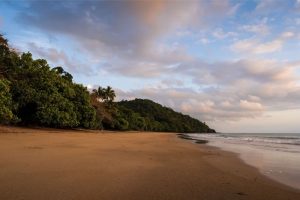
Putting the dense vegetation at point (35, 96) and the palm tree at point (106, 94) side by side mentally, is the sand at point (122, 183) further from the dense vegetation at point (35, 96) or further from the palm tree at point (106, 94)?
the palm tree at point (106, 94)

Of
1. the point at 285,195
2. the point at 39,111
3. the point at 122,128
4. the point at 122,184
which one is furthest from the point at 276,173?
the point at 122,128

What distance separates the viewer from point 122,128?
7538 cm

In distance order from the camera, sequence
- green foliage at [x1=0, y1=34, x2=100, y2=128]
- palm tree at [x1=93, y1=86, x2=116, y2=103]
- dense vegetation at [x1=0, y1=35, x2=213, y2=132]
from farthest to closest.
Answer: palm tree at [x1=93, y1=86, x2=116, y2=103] → green foliage at [x1=0, y1=34, x2=100, y2=128] → dense vegetation at [x1=0, y1=35, x2=213, y2=132]

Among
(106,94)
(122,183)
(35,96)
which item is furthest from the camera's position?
(106,94)

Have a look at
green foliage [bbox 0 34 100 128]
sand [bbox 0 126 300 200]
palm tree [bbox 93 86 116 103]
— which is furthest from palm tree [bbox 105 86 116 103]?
sand [bbox 0 126 300 200]

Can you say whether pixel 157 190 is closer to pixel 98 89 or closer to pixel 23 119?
pixel 23 119

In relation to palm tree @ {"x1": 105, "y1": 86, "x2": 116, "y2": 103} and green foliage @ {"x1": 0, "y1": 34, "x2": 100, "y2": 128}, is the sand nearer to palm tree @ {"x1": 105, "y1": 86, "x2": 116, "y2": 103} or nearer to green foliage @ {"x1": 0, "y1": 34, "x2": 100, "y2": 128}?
green foliage @ {"x1": 0, "y1": 34, "x2": 100, "y2": 128}

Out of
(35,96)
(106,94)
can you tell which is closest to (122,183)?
(35,96)

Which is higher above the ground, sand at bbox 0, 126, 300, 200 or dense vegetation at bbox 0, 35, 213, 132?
dense vegetation at bbox 0, 35, 213, 132

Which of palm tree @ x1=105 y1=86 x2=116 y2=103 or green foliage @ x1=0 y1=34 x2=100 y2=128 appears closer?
green foliage @ x1=0 y1=34 x2=100 y2=128

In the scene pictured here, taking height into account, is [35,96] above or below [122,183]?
above

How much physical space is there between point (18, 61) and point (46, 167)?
98.0ft

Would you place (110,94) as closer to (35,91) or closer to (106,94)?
(106,94)

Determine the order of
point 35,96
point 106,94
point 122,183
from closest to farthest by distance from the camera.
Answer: point 122,183 → point 35,96 → point 106,94
